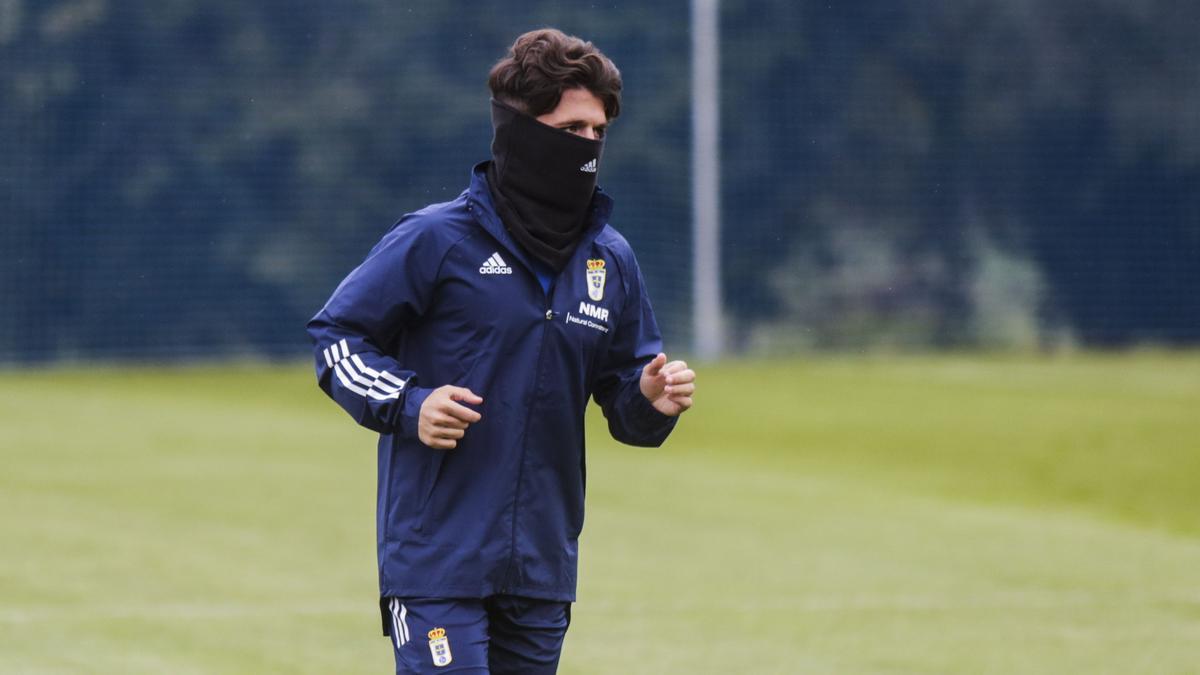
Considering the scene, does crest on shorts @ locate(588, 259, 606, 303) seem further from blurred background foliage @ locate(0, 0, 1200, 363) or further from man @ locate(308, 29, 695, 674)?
blurred background foliage @ locate(0, 0, 1200, 363)

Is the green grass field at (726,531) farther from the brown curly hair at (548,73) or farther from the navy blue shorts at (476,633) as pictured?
the brown curly hair at (548,73)

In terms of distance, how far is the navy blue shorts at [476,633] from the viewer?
3939 mm

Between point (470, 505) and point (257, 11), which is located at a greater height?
point (257, 11)

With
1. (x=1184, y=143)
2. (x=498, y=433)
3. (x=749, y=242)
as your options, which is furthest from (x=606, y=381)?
(x=1184, y=143)

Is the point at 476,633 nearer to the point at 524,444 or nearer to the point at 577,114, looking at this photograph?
the point at 524,444

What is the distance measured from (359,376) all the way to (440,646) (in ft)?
1.73

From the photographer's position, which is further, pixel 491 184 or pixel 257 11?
pixel 257 11

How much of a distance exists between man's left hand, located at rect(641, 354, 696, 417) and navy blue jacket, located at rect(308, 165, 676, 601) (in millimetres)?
137

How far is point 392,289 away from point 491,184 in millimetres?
345

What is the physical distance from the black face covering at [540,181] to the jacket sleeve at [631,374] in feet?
0.67

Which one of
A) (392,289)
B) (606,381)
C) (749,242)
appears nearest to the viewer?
(392,289)

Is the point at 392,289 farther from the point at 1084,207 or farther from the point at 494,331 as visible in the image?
the point at 1084,207

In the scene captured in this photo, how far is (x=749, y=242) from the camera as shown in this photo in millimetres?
19516

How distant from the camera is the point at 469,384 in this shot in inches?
157
